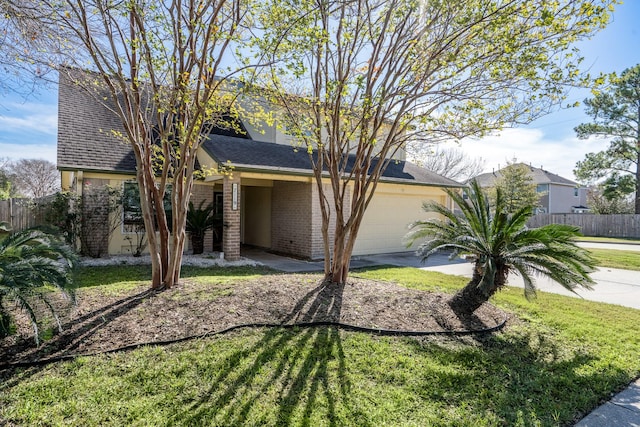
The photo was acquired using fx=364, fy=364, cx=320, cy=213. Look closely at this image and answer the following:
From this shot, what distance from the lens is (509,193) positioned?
2519 cm

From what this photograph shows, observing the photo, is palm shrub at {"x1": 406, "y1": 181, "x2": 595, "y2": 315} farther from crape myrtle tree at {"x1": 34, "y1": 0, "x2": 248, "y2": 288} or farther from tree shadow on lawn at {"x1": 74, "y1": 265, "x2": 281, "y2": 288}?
tree shadow on lawn at {"x1": 74, "y1": 265, "x2": 281, "y2": 288}

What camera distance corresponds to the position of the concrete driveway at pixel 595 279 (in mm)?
6915

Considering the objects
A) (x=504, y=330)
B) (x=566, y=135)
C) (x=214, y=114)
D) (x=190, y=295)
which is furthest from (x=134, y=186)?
(x=566, y=135)

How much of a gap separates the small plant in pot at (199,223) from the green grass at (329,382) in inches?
272

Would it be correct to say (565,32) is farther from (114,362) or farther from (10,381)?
(10,381)

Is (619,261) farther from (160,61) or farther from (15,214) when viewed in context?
(15,214)

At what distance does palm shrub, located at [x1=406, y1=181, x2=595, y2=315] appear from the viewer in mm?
4551

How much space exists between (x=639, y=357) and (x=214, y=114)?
6688 millimetres

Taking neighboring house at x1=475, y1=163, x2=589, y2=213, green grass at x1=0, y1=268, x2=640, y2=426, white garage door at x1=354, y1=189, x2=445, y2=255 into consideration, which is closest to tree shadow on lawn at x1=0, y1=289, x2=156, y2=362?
green grass at x1=0, y1=268, x2=640, y2=426

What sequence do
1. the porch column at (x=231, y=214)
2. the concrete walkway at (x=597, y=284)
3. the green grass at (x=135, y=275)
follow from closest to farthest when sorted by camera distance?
the concrete walkway at (x=597, y=284) → the green grass at (x=135, y=275) → the porch column at (x=231, y=214)

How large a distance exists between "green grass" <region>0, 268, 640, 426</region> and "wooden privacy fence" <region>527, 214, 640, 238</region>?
23.9 metres

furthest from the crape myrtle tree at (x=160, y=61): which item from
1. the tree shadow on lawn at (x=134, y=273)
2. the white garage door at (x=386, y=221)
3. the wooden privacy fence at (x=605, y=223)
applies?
the wooden privacy fence at (x=605, y=223)

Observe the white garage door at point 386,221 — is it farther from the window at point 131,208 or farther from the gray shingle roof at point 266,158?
the window at point 131,208

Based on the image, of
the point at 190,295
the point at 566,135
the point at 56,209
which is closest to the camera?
the point at 190,295
